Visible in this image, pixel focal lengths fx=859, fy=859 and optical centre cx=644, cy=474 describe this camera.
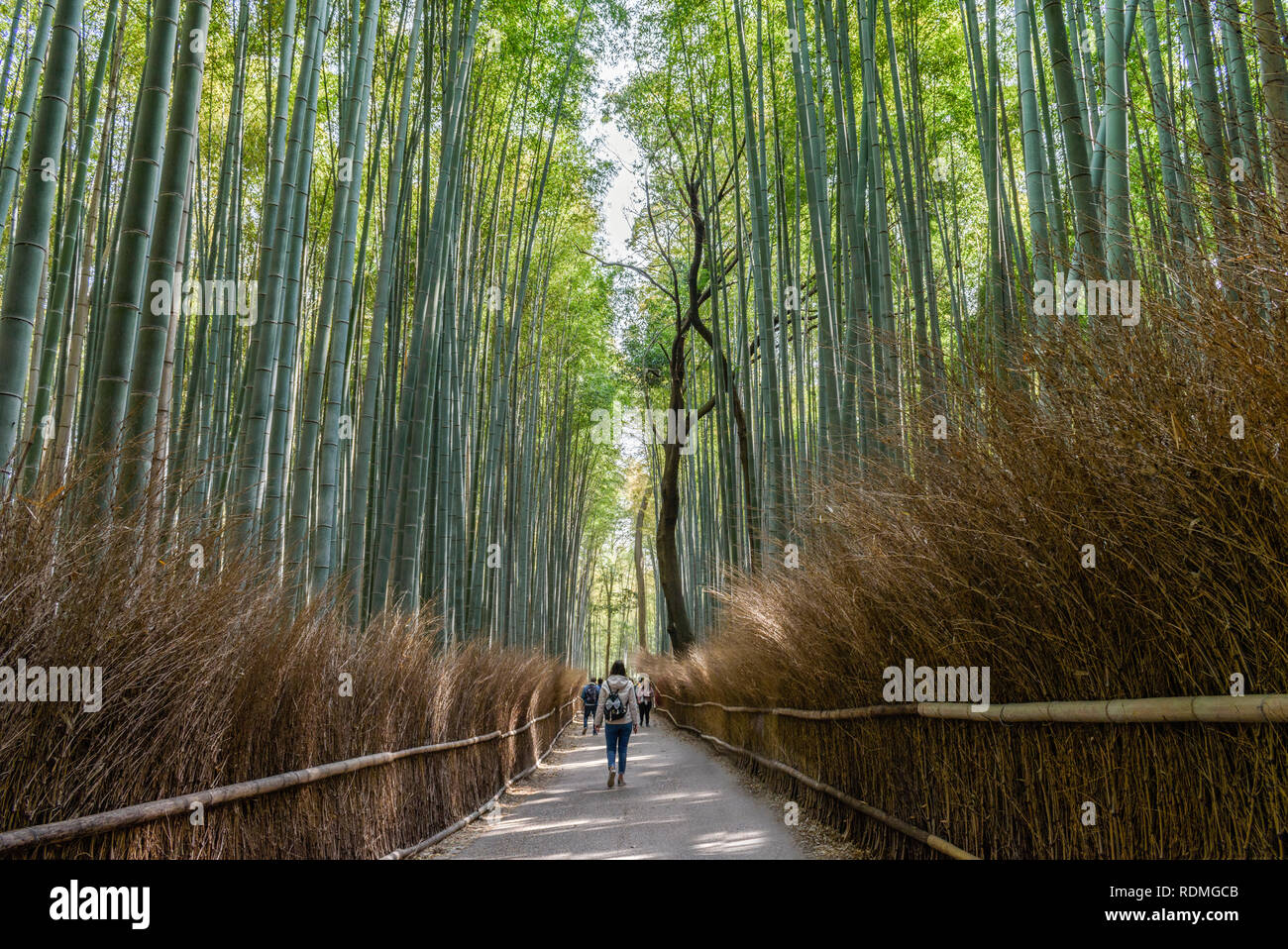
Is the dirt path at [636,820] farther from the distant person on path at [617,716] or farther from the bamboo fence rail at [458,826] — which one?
the distant person on path at [617,716]

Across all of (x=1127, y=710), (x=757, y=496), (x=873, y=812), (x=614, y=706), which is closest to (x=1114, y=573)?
(x=1127, y=710)

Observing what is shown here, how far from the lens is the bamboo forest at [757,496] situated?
1703 millimetres

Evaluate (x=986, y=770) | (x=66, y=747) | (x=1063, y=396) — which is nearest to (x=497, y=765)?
(x=986, y=770)

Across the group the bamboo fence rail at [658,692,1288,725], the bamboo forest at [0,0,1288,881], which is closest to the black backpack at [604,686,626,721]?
the bamboo forest at [0,0,1288,881]

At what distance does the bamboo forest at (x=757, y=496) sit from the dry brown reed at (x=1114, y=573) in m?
0.01

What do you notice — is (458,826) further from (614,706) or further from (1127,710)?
(1127,710)

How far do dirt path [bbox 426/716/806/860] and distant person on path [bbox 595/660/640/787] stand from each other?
188mm

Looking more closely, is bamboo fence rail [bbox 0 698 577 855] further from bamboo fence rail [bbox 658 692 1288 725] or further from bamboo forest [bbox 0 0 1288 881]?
bamboo fence rail [bbox 658 692 1288 725]

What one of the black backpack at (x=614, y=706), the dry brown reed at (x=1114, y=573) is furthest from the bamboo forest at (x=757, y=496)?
the black backpack at (x=614, y=706)

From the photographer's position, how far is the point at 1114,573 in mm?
1952
